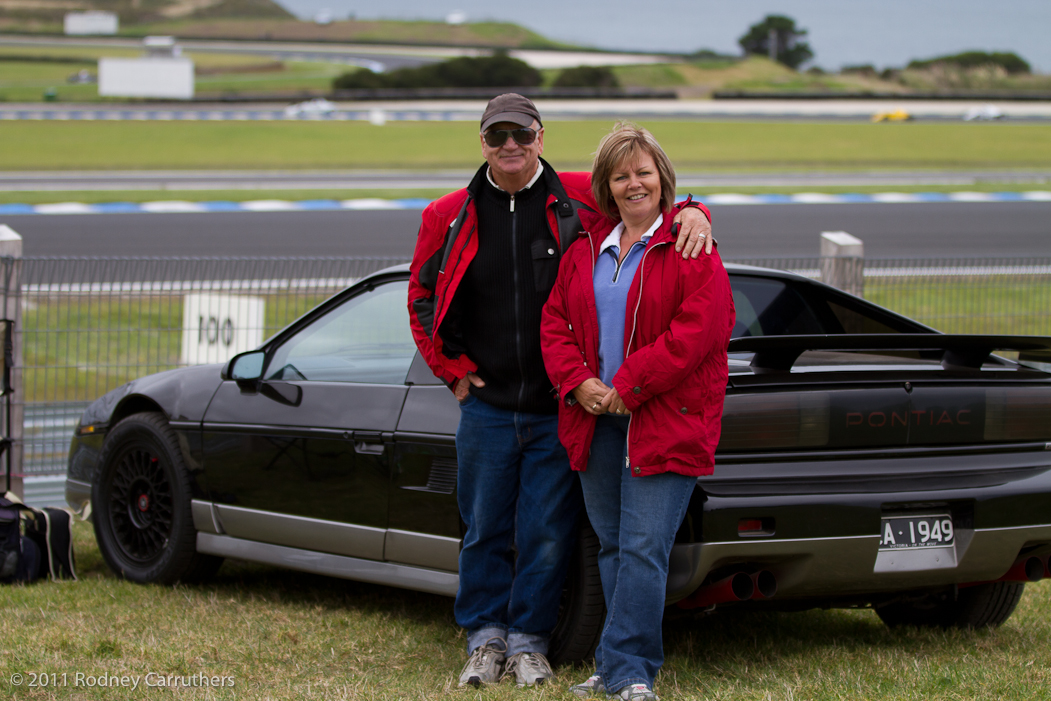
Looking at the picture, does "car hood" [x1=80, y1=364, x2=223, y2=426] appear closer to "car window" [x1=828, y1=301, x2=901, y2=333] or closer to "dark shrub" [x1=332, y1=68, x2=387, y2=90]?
"car window" [x1=828, y1=301, x2=901, y2=333]

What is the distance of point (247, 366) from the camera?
4.49 metres

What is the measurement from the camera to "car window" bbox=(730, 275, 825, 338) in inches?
162

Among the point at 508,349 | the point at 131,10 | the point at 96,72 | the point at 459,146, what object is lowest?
the point at 508,349

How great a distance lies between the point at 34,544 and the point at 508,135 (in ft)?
9.99

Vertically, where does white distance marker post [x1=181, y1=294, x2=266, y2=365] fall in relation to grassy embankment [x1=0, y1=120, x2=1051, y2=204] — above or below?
below

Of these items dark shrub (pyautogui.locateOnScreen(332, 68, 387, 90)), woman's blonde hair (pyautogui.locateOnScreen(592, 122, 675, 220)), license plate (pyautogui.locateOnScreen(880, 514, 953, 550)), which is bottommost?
license plate (pyautogui.locateOnScreen(880, 514, 953, 550))

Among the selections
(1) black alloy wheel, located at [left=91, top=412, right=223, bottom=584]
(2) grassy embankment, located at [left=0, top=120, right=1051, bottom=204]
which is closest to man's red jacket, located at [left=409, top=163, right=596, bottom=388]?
(1) black alloy wheel, located at [left=91, top=412, right=223, bottom=584]

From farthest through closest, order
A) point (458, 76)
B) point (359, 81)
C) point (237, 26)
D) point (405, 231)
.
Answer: point (237, 26), point (458, 76), point (359, 81), point (405, 231)

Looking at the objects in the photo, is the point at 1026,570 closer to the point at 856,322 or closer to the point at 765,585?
the point at 765,585

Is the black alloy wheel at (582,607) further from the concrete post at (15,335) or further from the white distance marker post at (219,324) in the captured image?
the concrete post at (15,335)

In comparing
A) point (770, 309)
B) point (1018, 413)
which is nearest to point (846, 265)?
point (770, 309)

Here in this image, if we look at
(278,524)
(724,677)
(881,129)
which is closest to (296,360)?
(278,524)

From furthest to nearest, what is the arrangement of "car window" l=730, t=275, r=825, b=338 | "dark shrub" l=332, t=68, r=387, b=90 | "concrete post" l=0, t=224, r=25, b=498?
"dark shrub" l=332, t=68, r=387, b=90 < "concrete post" l=0, t=224, r=25, b=498 < "car window" l=730, t=275, r=825, b=338

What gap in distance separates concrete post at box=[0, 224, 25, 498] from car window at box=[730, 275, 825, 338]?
4.03 metres
